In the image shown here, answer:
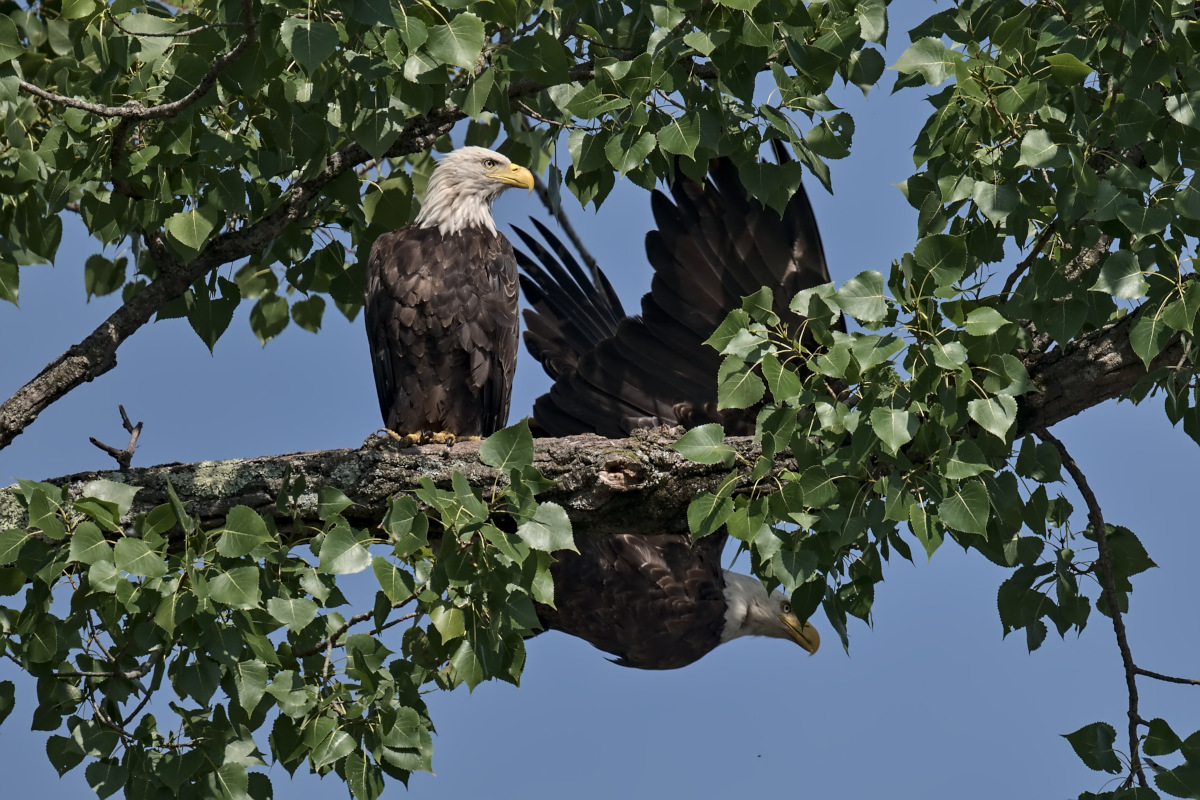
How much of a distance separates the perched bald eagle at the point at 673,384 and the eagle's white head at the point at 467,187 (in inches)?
29.5

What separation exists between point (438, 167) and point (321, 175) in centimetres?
164

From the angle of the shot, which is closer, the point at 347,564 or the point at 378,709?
the point at 347,564

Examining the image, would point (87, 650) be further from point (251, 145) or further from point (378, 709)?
point (251, 145)

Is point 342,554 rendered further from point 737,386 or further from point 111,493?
point 737,386

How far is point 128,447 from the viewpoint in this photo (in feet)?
9.60

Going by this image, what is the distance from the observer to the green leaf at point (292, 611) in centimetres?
231

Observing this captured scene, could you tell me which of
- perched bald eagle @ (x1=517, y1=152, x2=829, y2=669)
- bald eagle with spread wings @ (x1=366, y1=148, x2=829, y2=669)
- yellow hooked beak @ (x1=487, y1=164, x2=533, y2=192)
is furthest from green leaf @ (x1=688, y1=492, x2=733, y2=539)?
yellow hooked beak @ (x1=487, y1=164, x2=533, y2=192)

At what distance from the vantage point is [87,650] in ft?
8.46

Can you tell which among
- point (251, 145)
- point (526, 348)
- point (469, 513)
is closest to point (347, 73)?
point (251, 145)

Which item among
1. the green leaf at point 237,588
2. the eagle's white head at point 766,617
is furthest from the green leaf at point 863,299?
the eagle's white head at point 766,617

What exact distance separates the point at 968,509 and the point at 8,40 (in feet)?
7.21

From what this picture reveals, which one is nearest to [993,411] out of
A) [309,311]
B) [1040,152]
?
[1040,152]

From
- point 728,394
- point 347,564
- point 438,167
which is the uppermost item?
point 438,167

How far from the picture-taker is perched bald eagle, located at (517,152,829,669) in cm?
413
